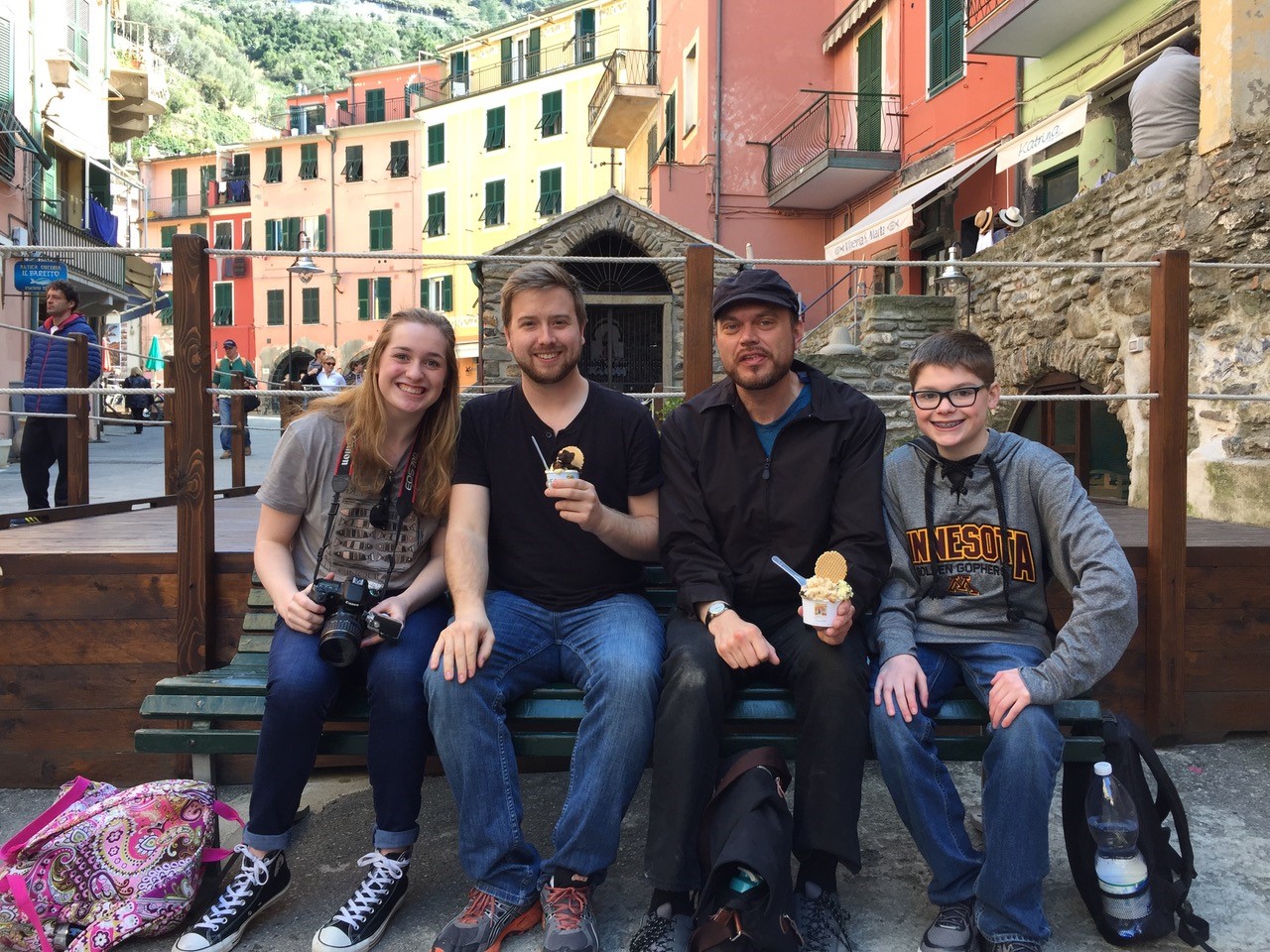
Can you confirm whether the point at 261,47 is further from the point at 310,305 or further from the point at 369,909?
the point at 369,909

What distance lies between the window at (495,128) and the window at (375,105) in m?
8.90

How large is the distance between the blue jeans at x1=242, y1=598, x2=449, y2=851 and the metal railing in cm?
2097

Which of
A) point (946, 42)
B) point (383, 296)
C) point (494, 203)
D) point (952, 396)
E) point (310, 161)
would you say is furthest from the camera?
point (310, 161)

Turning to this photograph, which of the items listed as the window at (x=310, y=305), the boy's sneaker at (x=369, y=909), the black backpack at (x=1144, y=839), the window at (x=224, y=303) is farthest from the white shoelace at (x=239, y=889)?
the window at (x=224, y=303)

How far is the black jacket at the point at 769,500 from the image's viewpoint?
2676 mm

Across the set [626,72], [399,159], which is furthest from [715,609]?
[399,159]

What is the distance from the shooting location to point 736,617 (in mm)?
2547

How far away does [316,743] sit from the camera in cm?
252

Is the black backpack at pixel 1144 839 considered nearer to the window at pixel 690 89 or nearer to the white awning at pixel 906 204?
the white awning at pixel 906 204

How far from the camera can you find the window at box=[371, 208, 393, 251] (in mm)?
36562

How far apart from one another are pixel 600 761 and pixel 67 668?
202 cm

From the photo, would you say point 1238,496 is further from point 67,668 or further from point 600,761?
point 67,668

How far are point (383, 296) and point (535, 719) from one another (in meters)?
35.9

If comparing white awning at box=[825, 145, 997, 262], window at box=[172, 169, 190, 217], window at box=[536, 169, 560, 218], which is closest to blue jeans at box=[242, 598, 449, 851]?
white awning at box=[825, 145, 997, 262]
